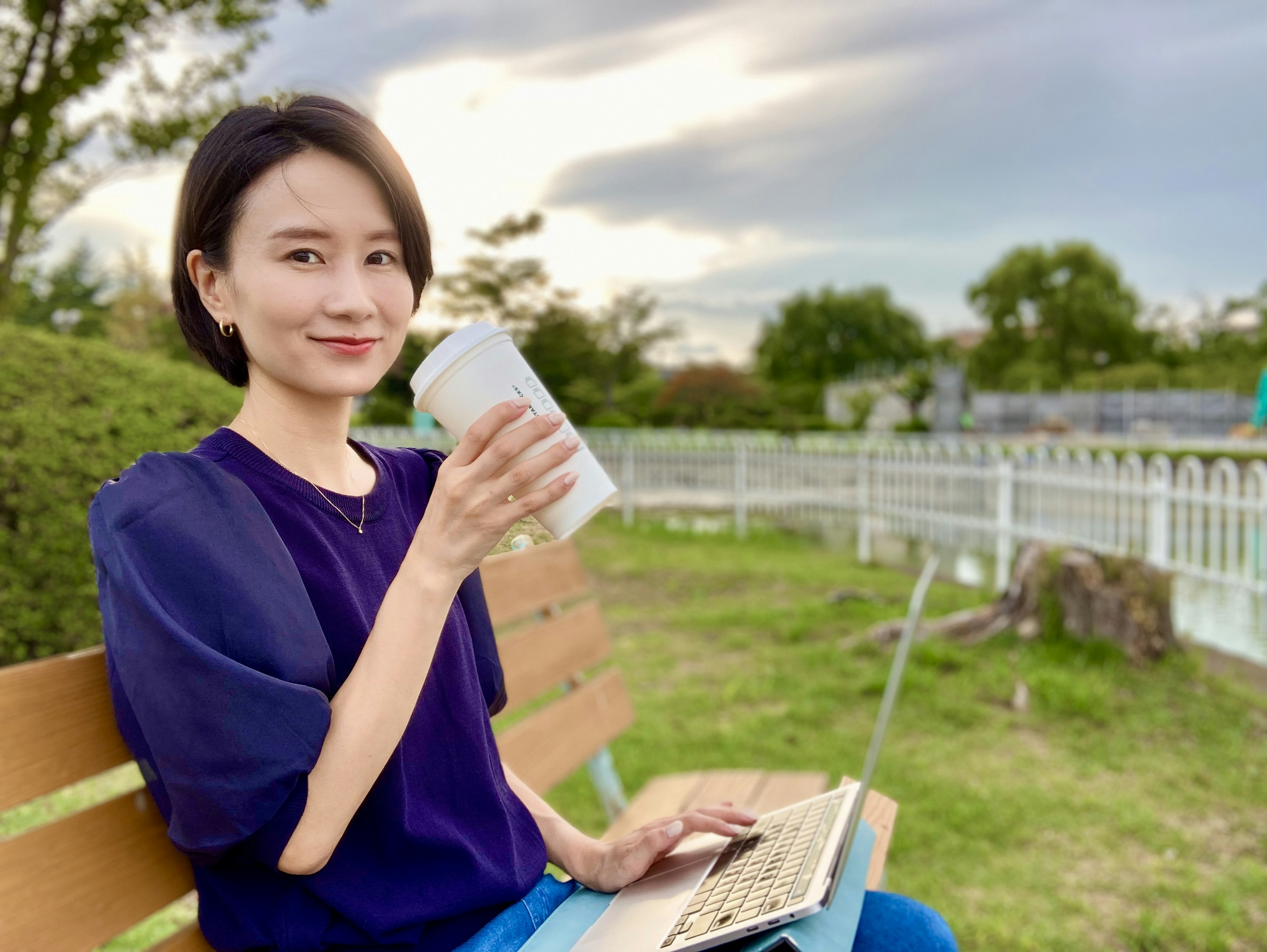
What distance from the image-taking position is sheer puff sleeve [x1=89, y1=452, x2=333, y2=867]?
2.90 feet

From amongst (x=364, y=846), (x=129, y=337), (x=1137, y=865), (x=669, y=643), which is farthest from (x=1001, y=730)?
(x=129, y=337)

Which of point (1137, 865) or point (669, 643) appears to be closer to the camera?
point (1137, 865)

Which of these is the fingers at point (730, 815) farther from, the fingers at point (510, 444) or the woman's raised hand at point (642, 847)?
the fingers at point (510, 444)

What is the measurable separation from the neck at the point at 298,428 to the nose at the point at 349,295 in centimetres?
11

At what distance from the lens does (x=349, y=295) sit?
102cm

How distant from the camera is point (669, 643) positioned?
5.96 metres

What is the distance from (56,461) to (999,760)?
12.0ft

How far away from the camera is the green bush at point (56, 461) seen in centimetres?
317

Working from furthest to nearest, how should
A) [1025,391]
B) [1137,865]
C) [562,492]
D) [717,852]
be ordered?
[1025,391]
[1137,865]
[717,852]
[562,492]

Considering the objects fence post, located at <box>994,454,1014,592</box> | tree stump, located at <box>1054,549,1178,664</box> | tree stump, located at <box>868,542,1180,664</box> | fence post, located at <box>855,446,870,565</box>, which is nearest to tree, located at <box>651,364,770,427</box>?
fence post, located at <box>855,446,870,565</box>

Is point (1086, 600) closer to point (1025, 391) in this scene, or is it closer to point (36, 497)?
point (36, 497)

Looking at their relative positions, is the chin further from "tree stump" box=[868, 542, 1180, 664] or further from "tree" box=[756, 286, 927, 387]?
"tree" box=[756, 286, 927, 387]

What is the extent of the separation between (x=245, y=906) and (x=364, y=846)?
147 millimetres

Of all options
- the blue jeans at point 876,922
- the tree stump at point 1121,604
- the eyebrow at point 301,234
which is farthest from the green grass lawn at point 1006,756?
the eyebrow at point 301,234
